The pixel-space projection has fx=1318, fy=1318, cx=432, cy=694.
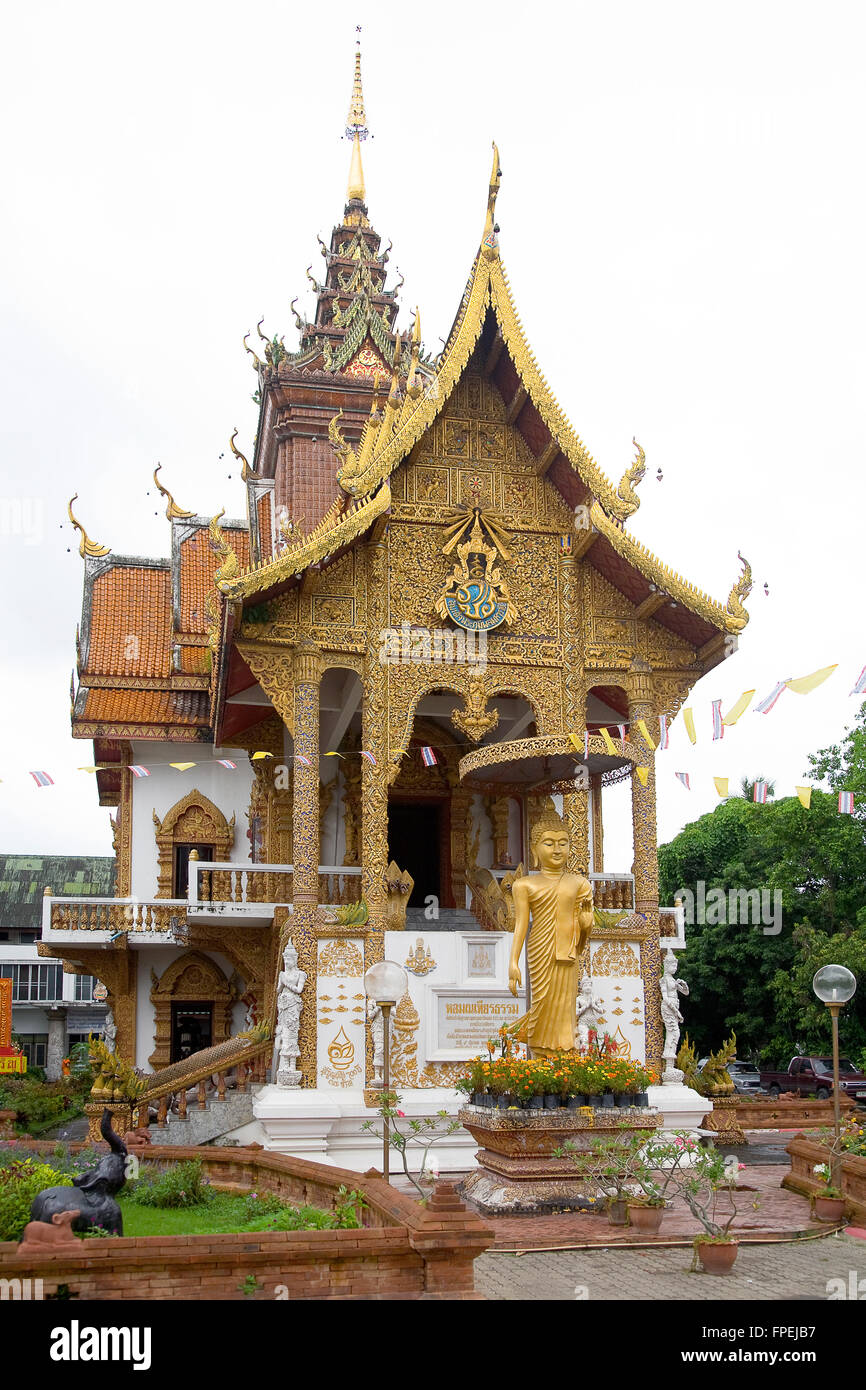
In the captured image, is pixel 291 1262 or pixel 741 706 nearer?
pixel 291 1262

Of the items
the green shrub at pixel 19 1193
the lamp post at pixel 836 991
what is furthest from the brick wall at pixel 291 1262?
the lamp post at pixel 836 991

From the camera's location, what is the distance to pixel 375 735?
14094mm

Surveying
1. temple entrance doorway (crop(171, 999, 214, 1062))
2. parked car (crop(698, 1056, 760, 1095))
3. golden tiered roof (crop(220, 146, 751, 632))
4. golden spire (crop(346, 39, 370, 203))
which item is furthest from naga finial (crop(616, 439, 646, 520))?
parked car (crop(698, 1056, 760, 1095))

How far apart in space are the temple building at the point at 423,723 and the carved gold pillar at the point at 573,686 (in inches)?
1.1

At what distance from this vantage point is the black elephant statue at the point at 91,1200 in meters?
7.29

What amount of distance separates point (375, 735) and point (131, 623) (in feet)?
25.4

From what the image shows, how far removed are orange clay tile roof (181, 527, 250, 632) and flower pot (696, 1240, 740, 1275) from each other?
555 inches

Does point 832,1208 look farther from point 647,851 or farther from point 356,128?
point 356,128

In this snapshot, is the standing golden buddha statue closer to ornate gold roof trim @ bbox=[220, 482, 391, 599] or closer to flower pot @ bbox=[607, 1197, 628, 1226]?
flower pot @ bbox=[607, 1197, 628, 1226]

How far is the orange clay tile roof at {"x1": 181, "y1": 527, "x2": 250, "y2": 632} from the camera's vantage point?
20359 mm

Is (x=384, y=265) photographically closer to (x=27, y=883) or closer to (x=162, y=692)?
(x=162, y=692)

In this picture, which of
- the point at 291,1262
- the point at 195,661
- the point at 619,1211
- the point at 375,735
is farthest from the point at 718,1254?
the point at 195,661
